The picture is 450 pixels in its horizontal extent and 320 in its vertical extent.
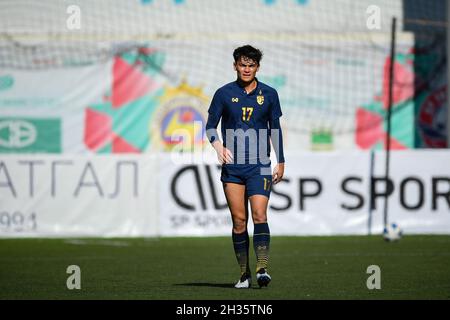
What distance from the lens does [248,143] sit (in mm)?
10234

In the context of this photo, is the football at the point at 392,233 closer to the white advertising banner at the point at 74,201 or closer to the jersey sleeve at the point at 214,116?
the white advertising banner at the point at 74,201

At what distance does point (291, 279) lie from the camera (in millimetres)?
11383

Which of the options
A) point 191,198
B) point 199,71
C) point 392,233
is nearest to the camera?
point 392,233

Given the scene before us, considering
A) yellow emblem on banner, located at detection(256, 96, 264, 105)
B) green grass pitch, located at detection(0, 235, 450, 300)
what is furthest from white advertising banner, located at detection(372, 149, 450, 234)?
yellow emblem on banner, located at detection(256, 96, 264, 105)

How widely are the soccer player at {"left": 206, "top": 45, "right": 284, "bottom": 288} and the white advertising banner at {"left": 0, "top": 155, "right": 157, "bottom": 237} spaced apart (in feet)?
27.8

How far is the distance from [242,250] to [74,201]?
8640 millimetres

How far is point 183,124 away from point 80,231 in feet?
17.6

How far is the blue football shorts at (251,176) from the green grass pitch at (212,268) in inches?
34.9

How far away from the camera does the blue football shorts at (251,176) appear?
10.3 m

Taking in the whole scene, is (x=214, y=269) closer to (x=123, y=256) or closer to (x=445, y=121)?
(x=123, y=256)

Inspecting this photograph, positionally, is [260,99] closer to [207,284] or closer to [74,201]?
[207,284]

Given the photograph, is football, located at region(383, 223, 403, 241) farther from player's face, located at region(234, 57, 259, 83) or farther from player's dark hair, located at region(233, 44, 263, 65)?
player's dark hair, located at region(233, 44, 263, 65)

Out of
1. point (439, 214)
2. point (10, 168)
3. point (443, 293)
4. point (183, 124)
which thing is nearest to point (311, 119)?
point (183, 124)

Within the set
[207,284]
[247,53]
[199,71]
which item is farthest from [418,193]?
[247,53]
